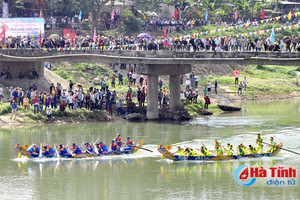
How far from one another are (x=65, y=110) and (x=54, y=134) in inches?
200

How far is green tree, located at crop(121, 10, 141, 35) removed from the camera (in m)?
82.6

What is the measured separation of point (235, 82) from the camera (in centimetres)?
7156

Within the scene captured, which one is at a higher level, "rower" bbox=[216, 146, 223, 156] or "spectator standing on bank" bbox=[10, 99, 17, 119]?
"spectator standing on bank" bbox=[10, 99, 17, 119]

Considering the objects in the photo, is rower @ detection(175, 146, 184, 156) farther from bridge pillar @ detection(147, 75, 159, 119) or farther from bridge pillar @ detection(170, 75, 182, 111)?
bridge pillar @ detection(170, 75, 182, 111)

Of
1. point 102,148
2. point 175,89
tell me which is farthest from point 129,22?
point 102,148

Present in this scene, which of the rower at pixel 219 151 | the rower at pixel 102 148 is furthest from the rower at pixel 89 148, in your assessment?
the rower at pixel 219 151

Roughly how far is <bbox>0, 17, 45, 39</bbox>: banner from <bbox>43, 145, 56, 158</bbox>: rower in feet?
72.7

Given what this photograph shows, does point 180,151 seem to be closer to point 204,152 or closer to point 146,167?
point 204,152

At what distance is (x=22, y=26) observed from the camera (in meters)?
61.2

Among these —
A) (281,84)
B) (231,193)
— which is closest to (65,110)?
(231,193)

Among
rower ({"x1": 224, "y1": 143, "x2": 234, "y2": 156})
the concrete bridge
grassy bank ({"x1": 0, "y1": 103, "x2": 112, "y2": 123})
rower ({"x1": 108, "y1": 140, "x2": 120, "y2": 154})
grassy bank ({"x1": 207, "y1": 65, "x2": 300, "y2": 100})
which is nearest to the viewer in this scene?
rower ({"x1": 224, "y1": 143, "x2": 234, "y2": 156})

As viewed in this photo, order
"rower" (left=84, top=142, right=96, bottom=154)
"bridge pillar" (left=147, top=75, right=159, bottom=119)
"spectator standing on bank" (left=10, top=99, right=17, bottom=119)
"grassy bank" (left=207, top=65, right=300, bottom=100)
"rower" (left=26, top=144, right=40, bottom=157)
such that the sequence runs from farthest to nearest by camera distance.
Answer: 1. "grassy bank" (left=207, top=65, right=300, bottom=100)
2. "bridge pillar" (left=147, top=75, right=159, bottom=119)
3. "spectator standing on bank" (left=10, top=99, right=17, bottom=119)
4. "rower" (left=84, top=142, right=96, bottom=154)
5. "rower" (left=26, top=144, right=40, bottom=157)

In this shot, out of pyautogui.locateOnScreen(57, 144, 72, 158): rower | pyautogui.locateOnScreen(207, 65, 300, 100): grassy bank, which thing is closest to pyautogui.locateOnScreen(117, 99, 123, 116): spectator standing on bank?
pyautogui.locateOnScreen(57, 144, 72, 158): rower

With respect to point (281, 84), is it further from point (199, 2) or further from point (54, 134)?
point (54, 134)
